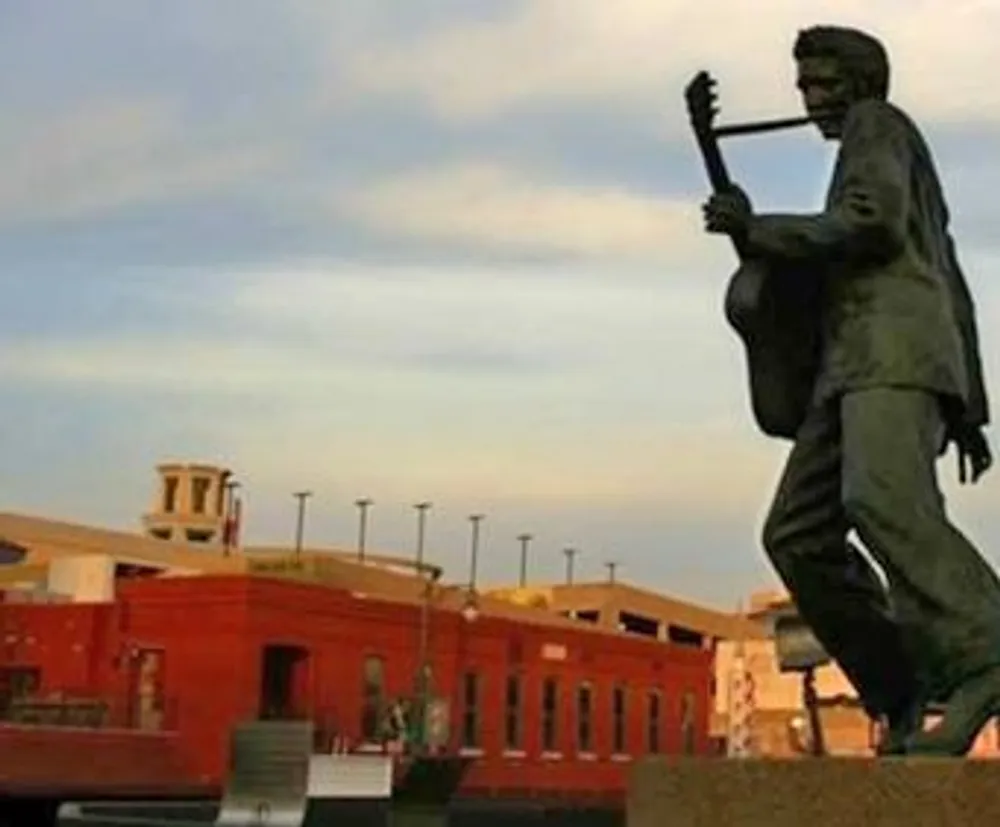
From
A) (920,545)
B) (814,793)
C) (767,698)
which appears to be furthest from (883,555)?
(767,698)

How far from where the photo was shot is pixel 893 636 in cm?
652

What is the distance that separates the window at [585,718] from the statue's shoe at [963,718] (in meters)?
56.9

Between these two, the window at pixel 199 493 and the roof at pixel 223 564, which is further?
the window at pixel 199 493

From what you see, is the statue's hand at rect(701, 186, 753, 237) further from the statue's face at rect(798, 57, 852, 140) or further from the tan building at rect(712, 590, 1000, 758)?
the tan building at rect(712, 590, 1000, 758)

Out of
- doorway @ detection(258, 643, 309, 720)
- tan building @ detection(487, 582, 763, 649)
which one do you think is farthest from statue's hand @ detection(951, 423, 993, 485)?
tan building @ detection(487, 582, 763, 649)

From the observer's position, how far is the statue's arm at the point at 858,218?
643cm

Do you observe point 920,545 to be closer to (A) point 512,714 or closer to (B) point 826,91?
(B) point 826,91

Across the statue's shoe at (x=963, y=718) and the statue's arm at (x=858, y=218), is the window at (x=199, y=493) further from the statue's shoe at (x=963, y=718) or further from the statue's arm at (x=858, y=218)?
the statue's shoe at (x=963, y=718)

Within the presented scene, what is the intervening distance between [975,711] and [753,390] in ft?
4.50

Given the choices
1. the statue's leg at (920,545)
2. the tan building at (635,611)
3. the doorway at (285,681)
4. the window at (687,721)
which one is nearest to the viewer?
the statue's leg at (920,545)

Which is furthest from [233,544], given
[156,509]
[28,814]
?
[28,814]

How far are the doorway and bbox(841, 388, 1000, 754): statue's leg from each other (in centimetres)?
4652

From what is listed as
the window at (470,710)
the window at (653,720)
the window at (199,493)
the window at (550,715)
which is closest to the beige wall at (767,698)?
the window at (653,720)

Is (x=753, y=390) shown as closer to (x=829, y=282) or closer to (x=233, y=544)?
(x=829, y=282)
